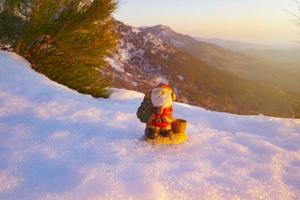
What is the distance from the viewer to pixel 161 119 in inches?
205

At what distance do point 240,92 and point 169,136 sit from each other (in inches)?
4468

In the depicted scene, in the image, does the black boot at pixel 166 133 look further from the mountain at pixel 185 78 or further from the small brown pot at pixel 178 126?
the mountain at pixel 185 78

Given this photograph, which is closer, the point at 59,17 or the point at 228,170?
the point at 228,170

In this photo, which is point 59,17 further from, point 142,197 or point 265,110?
point 265,110

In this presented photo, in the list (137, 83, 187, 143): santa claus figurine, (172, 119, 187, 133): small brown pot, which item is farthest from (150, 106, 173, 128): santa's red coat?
(172, 119, 187, 133): small brown pot

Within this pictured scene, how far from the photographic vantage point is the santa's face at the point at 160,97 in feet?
17.1

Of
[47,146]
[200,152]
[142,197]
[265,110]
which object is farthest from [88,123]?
[265,110]

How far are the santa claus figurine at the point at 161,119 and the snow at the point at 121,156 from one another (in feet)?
0.59

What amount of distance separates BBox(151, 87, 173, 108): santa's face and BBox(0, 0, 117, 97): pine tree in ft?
19.3

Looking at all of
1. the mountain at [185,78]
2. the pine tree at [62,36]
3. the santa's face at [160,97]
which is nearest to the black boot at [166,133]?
the santa's face at [160,97]

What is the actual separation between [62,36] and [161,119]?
6258mm

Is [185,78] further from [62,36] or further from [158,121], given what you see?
[158,121]

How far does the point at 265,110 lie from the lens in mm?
99750

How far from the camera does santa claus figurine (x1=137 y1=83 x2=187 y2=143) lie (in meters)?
5.20
